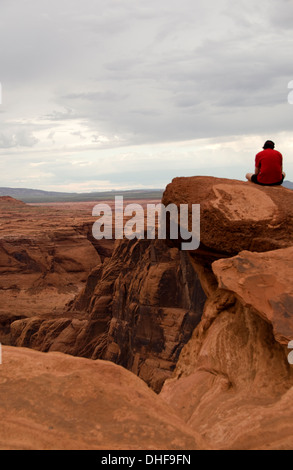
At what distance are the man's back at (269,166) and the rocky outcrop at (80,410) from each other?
176 inches

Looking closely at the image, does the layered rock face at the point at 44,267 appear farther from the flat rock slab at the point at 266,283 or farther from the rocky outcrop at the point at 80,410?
the rocky outcrop at the point at 80,410

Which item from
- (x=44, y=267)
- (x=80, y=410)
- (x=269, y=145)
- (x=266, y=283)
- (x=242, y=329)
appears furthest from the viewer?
(x=44, y=267)

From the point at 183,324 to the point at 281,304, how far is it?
10219 mm

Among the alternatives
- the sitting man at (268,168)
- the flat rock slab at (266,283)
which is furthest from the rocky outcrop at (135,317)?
the flat rock slab at (266,283)

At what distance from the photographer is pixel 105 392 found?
3.87 metres

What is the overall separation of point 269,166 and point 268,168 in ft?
0.12

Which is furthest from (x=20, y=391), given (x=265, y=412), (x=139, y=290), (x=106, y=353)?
(x=106, y=353)

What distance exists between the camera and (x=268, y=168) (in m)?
7.50

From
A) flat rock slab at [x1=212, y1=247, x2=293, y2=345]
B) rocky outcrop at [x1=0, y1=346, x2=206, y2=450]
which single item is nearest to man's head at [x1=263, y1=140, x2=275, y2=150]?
flat rock slab at [x1=212, y1=247, x2=293, y2=345]

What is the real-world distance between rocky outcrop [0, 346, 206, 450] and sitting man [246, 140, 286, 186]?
4.47 metres

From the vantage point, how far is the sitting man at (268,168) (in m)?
7.51

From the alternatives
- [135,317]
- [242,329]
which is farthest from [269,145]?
[135,317]

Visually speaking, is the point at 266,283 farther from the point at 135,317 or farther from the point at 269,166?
the point at 135,317
